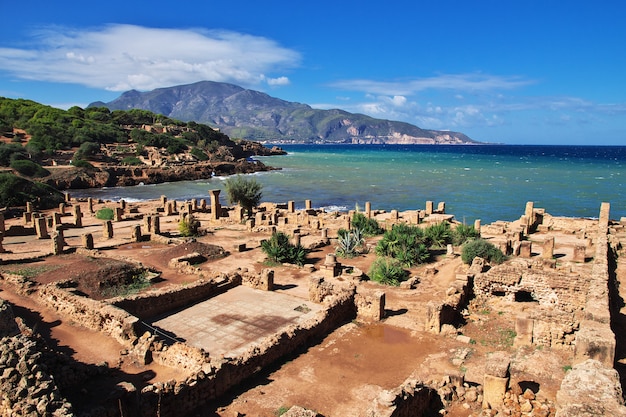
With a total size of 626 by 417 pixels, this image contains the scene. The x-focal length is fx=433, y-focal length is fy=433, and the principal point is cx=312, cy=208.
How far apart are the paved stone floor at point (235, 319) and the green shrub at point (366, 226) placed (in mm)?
11771

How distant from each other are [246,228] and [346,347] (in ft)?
60.7

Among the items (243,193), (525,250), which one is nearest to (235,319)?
(525,250)

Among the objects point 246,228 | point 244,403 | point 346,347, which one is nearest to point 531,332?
point 346,347

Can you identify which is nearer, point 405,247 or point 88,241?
point 405,247

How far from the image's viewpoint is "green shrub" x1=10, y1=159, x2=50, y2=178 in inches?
2181

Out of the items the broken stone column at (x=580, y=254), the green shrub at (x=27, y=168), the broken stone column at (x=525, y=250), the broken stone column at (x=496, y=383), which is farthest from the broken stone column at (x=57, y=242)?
the green shrub at (x=27, y=168)

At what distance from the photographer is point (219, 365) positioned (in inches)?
385

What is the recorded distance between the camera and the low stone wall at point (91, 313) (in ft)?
39.1

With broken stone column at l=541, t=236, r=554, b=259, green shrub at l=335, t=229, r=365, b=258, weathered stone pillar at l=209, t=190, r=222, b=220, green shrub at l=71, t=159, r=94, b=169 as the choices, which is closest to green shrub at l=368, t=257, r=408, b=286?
green shrub at l=335, t=229, r=365, b=258

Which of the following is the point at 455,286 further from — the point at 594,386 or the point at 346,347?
the point at 594,386

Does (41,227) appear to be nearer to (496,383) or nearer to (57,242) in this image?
(57,242)

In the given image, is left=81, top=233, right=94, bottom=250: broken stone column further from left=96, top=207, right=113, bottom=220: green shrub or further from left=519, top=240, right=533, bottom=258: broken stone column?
Answer: left=519, top=240, right=533, bottom=258: broken stone column

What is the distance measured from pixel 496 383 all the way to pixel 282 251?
1351cm

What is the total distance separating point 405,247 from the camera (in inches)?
816
